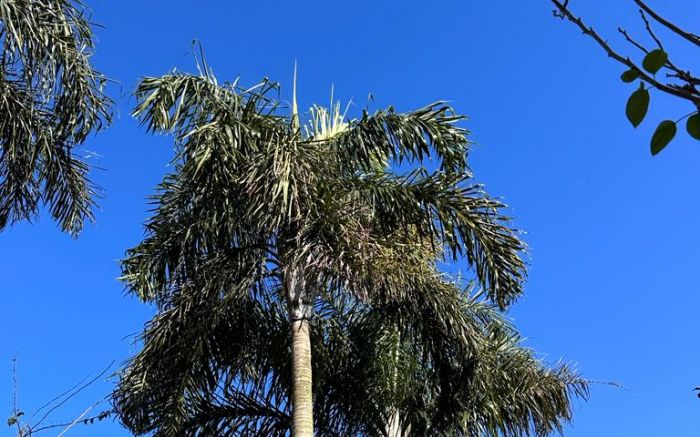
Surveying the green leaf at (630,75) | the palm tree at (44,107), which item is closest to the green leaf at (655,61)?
the green leaf at (630,75)

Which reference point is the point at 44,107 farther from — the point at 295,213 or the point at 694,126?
the point at 694,126

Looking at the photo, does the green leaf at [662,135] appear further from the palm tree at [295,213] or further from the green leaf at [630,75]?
the palm tree at [295,213]

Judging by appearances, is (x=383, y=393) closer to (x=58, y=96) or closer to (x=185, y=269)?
(x=185, y=269)

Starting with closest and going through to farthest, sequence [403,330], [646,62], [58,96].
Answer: [646,62] < [58,96] < [403,330]

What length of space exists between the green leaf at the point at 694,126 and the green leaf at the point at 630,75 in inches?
4.6

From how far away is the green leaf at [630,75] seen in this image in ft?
4.30

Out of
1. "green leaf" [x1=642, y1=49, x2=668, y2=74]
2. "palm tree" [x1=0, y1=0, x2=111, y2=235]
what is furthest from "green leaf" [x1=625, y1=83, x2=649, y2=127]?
"palm tree" [x1=0, y1=0, x2=111, y2=235]

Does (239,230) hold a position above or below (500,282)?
above

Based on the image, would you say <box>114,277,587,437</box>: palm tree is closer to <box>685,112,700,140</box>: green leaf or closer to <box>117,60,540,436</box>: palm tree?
<box>117,60,540,436</box>: palm tree

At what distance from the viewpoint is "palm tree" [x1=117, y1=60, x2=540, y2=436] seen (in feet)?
26.4

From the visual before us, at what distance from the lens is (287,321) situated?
948 centimetres

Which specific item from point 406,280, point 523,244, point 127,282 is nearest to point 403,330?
point 406,280

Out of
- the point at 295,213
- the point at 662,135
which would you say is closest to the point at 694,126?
the point at 662,135

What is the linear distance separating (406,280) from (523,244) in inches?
52.5
